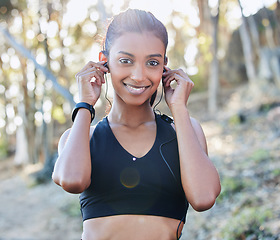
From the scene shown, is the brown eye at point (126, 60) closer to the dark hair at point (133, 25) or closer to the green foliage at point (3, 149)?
the dark hair at point (133, 25)

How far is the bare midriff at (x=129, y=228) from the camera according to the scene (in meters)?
1.93

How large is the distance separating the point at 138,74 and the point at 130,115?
34cm

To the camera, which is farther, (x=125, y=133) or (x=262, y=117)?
(x=262, y=117)

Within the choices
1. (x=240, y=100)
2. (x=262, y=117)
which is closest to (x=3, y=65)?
(x=240, y=100)

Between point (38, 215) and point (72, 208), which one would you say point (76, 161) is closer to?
point (72, 208)

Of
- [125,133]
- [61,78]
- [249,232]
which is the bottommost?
[249,232]

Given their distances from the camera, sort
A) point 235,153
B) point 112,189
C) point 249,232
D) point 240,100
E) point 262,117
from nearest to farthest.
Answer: point 112,189 < point 249,232 < point 235,153 < point 262,117 < point 240,100

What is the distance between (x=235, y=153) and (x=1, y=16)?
1170 cm

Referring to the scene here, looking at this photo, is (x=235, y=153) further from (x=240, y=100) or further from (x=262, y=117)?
(x=240, y=100)

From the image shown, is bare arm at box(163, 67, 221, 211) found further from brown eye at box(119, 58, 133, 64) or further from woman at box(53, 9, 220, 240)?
brown eye at box(119, 58, 133, 64)

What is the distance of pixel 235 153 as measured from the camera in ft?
26.4

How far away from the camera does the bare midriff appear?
1.93 meters

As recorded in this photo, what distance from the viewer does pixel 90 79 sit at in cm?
217

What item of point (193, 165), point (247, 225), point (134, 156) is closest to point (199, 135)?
point (193, 165)
